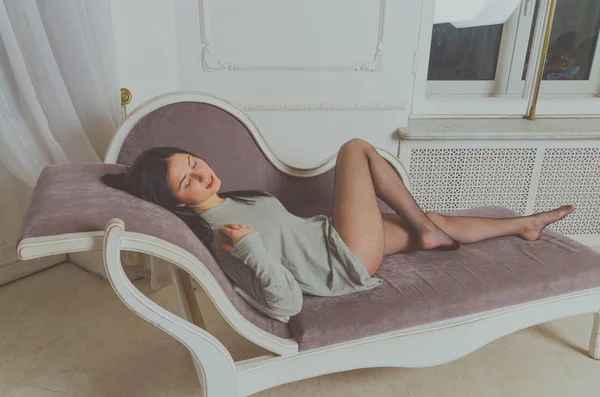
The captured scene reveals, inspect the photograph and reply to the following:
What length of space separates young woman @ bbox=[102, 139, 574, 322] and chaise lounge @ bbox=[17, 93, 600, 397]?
0.05 m

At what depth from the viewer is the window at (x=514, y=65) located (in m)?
2.49

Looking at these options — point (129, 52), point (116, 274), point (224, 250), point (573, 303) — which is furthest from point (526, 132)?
point (116, 274)

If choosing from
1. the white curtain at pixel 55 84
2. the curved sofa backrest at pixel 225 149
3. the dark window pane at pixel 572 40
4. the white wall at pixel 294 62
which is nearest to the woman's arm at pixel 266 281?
the curved sofa backrest at pixel 225 149

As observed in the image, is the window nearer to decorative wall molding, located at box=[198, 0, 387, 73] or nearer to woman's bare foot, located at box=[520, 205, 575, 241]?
decorative wall molding, located at box=[198, 0, 387, 73]

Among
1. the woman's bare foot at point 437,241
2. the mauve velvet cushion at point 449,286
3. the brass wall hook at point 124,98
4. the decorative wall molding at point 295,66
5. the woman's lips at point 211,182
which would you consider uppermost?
the decorative wall molding at point 295,66

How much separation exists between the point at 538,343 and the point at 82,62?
1975mm

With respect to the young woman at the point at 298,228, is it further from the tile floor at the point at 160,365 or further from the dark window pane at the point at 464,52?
the dark window pane at the point at 464,52

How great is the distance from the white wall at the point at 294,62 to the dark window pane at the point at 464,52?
278 mm

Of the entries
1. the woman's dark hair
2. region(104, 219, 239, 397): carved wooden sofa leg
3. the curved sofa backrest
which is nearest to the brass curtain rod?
the curved sofa backrest

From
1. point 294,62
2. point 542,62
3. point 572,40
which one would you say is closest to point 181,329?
point 294,62

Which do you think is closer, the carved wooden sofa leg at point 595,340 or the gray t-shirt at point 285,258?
the gray t-shirt at point 285,258

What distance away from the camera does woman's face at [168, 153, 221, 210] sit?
4.31 feet

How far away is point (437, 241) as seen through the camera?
169 centimetres

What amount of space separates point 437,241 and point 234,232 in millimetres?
763
